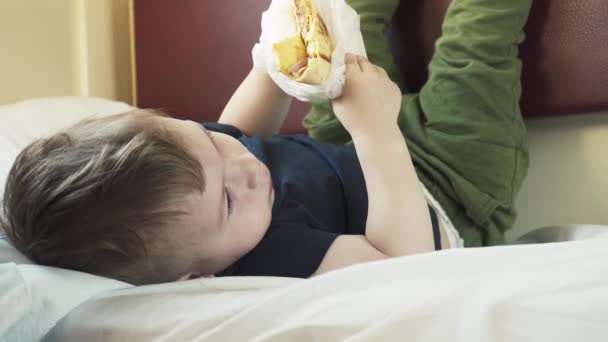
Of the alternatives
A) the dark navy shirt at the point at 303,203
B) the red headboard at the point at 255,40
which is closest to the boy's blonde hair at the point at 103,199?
the dark navy shirt at the point at 303,203

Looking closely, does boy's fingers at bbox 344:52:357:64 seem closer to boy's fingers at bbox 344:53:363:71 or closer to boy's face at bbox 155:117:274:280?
boy's fingers at bbox 344:53:363:71

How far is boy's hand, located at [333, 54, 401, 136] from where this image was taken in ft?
2.26

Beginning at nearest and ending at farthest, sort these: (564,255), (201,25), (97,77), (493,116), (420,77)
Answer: (564,255), (493,116), (420,77), (201,25), (97,77)

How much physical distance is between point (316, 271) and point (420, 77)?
0.40 meters

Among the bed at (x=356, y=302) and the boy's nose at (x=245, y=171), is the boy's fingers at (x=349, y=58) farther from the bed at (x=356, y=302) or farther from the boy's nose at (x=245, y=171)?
the bed at (x=356, y=302)

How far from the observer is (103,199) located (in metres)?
0.55

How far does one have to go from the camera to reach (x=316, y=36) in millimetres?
645

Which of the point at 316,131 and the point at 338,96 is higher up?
the point at 338,96

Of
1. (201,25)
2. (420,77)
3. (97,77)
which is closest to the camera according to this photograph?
(420,77)

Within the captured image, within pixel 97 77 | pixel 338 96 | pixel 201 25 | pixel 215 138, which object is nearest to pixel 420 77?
pixel 338 96

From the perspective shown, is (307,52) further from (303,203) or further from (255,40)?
(255,40)

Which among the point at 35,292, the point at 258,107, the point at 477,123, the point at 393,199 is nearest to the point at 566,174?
the point at 477,123

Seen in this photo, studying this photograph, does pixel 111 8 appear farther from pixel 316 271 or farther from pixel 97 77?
pixel 316 271

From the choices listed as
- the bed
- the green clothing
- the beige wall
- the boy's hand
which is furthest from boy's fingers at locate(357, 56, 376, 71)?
the beige wall
